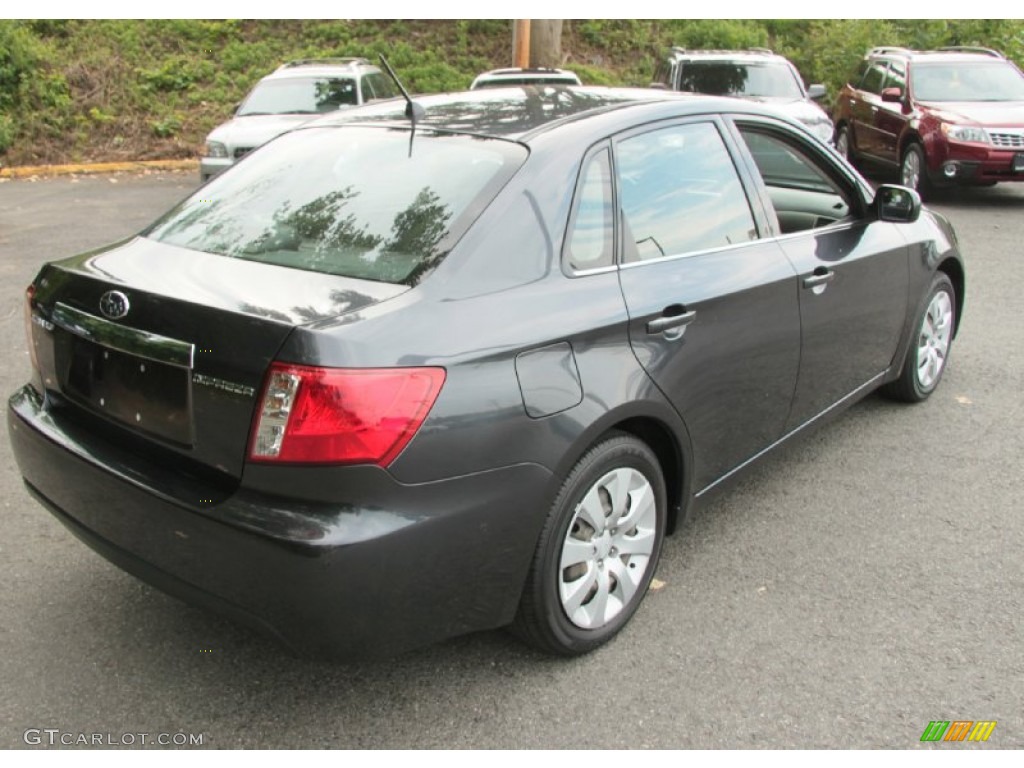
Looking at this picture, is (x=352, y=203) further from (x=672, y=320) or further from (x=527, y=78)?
(x=527, y=78)

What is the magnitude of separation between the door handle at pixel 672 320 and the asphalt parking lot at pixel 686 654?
3.16ft

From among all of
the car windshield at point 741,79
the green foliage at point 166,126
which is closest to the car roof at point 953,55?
the car windshield at point 741,79

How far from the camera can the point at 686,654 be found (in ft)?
9.66

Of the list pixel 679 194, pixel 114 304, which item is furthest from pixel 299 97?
pixel 114 304

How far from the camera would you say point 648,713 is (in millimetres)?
2676

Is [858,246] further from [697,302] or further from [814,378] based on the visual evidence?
[697,302]

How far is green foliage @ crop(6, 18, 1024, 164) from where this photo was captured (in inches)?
583

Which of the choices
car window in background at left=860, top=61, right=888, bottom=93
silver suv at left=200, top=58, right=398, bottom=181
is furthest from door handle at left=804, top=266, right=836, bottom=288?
car window in background at left=860, top=61, right=888, bottom=93

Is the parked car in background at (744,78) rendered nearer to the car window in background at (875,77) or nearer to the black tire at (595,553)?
the car window in background at (875,77)

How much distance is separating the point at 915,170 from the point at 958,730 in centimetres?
1000

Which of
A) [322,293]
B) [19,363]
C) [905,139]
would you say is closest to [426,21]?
[905,139]

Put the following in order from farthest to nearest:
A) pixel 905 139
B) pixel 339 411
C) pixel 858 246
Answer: pixel 905 139
pixel 858 246
pixel 339 411

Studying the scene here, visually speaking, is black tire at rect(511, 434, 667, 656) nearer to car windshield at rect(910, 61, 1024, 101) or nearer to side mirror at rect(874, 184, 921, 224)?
side mirror at rect(874, 184, 921, 224)
